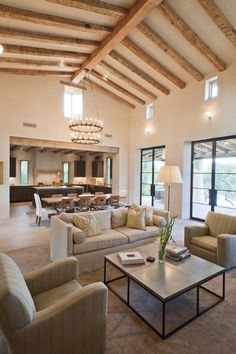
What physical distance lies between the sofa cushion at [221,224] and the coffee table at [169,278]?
4.24ft

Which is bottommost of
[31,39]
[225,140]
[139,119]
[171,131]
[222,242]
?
[222,242]

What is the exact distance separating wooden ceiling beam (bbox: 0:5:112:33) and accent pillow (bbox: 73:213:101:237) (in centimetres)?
415

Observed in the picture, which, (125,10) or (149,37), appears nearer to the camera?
(125,10)

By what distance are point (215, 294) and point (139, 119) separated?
7.78 meters

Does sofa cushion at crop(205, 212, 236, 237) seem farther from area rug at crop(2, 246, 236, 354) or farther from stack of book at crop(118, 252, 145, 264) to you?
stack of book at crop(118, 252, 145, 264)

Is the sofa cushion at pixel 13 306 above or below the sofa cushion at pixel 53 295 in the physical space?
above

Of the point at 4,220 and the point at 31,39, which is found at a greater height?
the point at 31,39

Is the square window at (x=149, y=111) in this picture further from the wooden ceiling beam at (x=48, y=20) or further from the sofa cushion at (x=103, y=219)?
the sofa cushion at (x=103, y=219)

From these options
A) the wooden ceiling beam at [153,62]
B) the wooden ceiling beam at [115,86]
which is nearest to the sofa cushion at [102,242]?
the wooden ceiling beam at [153,62]

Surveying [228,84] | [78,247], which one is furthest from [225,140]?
[78,247]

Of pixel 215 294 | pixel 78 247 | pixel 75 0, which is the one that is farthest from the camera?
pixel 75 0

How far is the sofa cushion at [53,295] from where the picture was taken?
1.89 meters

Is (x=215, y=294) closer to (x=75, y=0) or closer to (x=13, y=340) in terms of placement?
(x=13, y=340)

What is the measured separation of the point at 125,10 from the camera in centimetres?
459
